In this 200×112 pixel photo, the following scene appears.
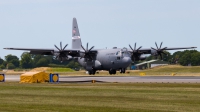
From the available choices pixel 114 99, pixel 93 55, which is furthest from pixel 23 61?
pixel 114 99

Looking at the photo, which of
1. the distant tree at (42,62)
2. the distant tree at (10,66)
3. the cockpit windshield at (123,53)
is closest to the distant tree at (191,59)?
the distant tree at (42,62)

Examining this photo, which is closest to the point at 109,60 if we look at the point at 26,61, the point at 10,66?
the point at 26,61

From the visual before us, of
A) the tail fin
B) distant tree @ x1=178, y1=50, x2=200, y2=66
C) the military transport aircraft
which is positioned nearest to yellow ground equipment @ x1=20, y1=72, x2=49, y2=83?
the military transport aircraft

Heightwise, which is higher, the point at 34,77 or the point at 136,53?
the point at 136,53

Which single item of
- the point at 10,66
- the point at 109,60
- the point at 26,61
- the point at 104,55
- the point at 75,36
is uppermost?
the point at 75,36

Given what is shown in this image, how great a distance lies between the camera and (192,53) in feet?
619

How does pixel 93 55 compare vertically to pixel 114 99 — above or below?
above

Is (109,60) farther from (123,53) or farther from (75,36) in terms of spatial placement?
(75,36)

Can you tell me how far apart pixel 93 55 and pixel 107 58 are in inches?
197

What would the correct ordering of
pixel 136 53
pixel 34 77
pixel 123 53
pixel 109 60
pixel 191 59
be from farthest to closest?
1. pixel 191 59
2. pixel 136 53
3. pixel 109 60
4. pixel 123 53
5. pixel 34 77

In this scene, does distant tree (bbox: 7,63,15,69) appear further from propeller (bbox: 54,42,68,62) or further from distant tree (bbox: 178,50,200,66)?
propeller (bbox: 54,42,68,62)

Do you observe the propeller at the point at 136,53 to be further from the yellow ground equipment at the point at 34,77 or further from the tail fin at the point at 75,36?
the yellow ground equipment at the point at 34,77

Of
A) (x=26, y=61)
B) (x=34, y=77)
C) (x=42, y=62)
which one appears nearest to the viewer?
(x=34, y=77)

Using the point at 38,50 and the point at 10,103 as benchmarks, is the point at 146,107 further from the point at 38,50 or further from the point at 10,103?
the point at 38,50
